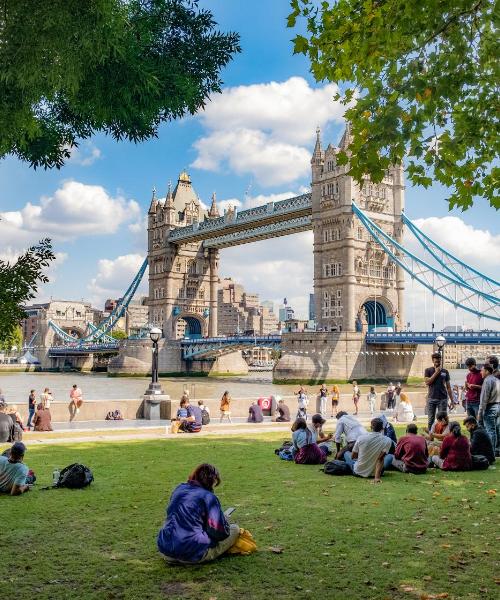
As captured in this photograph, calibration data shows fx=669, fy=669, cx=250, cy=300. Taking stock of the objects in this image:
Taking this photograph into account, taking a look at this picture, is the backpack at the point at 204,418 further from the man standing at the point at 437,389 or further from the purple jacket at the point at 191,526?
the purple jacket at the point at 191,526

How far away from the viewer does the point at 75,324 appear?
550ft

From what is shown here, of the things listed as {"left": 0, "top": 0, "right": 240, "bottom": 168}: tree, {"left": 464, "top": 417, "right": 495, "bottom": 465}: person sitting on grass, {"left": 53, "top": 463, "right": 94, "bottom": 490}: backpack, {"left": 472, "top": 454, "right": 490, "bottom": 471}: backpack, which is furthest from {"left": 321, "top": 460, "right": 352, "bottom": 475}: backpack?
{"left": 0, "top": 0, "right": 240, "bottom": 168}: tree

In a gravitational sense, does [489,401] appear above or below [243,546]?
above

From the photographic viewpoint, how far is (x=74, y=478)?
9117 millimetres

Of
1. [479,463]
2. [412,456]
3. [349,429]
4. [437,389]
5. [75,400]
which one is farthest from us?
[75,400]

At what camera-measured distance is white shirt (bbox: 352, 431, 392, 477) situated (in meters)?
9.88

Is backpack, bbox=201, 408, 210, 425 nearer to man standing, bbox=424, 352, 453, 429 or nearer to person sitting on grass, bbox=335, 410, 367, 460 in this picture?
man standing, bbox=424, 352, 453, 429

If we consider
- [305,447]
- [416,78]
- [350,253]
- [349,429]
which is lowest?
[305,447]

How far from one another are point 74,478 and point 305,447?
4.02 metres

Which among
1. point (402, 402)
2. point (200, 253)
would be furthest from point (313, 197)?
point (402, 402)

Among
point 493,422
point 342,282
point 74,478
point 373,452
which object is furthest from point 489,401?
point 342,282

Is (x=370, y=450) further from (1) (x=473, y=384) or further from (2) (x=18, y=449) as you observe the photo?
(2) (x=18, y=449)

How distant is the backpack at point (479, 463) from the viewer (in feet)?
34.5

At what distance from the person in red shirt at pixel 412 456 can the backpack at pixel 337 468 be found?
0.76 m
